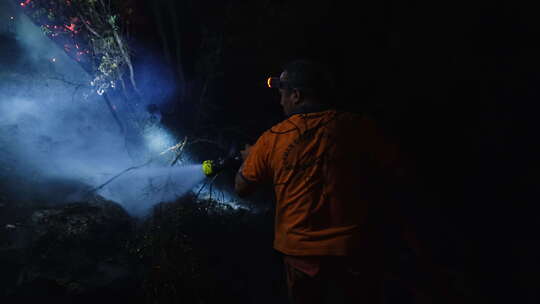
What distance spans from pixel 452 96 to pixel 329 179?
12.2 feet

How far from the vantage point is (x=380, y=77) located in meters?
5.58

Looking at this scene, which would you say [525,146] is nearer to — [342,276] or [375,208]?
[375,208]

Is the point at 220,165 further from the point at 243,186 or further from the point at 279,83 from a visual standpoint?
the point at 279,83

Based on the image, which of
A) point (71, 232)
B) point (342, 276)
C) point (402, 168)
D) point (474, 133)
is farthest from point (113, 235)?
point (474, 133)

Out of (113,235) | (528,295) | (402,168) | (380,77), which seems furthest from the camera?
(113,235)

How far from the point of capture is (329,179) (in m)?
2.15

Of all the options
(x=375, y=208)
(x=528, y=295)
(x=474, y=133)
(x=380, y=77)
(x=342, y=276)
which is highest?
(x=380, y=77)

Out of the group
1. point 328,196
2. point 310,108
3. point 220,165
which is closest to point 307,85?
point 310,108

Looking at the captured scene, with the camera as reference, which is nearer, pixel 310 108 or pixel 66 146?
pixel 310 108

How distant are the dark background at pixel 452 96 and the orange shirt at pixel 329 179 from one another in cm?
77

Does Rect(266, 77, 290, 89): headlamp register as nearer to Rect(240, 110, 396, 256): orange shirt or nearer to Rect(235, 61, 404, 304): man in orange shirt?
Answer: Rect(235, 61, 404, 304): man in orange shirt

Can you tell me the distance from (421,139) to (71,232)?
710 centimetres

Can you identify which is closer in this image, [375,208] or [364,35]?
[375,208]

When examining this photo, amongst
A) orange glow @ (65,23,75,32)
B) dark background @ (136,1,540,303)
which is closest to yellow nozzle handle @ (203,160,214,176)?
dark background @ (136,1,540,303)
